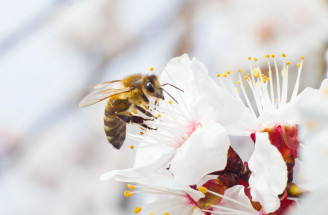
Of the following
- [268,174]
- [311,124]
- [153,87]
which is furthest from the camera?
[153,87]

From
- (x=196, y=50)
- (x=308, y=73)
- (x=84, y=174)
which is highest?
(x=196, y=50)

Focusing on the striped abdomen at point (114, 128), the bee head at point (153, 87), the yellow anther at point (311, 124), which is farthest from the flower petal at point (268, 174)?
the striped abdomen at point (114, 128)

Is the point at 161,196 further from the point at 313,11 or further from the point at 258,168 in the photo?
the point at 313,11

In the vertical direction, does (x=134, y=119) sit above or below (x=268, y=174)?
above

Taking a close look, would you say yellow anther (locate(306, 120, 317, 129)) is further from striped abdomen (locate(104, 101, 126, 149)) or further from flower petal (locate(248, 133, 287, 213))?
striped abdomen (locate(104, 101, 126, 149))

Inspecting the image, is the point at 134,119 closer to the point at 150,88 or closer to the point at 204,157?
the point at 150,88

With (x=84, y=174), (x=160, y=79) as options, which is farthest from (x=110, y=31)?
(x=160, y=79)

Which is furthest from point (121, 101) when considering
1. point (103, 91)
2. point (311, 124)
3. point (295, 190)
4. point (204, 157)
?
point (311, 124)
